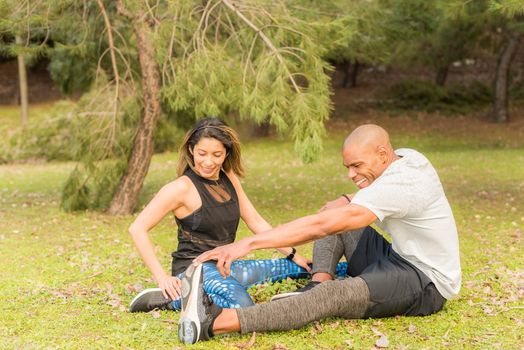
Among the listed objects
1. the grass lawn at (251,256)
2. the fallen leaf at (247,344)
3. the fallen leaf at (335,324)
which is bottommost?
the grass lawn at (251,256)

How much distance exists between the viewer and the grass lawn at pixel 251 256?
411cm

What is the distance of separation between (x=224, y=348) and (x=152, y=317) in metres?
0.82

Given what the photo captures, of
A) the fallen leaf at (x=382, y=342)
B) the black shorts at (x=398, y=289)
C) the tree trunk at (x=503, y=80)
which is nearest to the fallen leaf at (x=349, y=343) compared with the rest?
the fallen leaf at (x=382, y=342)

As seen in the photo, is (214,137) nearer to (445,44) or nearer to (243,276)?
(243,276)

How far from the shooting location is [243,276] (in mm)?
4973

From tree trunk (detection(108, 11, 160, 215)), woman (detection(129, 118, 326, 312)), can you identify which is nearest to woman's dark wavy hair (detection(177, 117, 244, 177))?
woman (detection(129, 118, 326, 312))

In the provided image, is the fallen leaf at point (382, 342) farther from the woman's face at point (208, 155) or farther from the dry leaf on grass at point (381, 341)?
the woman's face at point (208, 155)

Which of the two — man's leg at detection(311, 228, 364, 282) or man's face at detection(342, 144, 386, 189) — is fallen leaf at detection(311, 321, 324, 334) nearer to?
man's leg at detection(311, 228, 364, 282)

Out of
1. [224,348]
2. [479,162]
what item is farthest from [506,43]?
[224,348]

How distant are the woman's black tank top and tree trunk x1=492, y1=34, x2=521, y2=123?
15687 millimetres

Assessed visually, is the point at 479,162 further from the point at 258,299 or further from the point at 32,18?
the point at 258,299

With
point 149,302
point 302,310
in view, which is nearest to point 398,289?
point 302,310

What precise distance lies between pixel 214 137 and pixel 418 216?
4.60 ft

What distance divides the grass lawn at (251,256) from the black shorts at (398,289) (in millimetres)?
70
